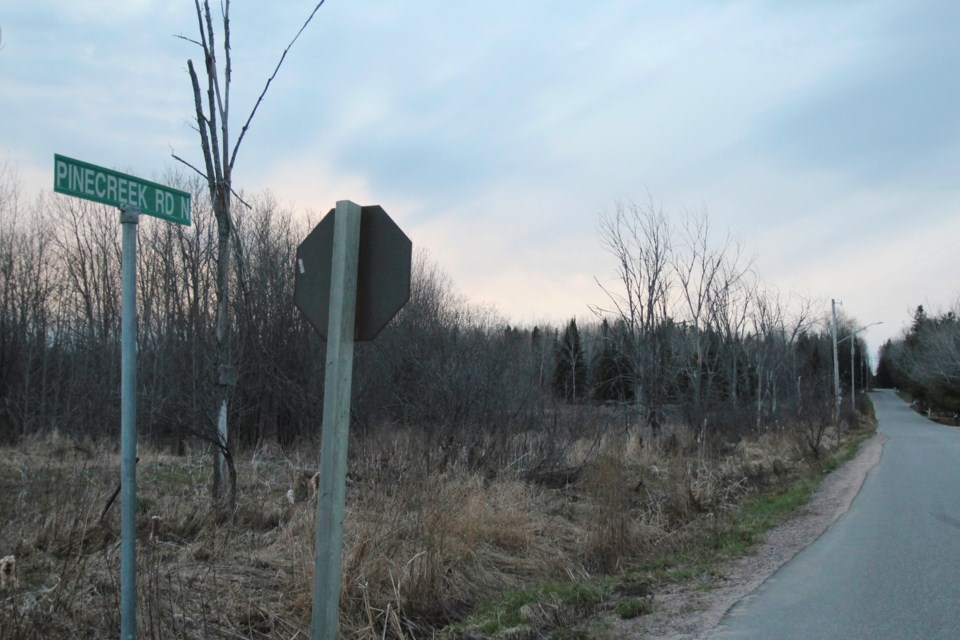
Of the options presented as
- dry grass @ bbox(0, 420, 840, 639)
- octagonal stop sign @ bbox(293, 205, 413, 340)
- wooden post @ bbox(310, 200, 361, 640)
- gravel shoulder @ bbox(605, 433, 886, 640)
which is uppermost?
octagonal stop sign @ bbox(293, 205, 413, 340)

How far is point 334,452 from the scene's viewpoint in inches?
170

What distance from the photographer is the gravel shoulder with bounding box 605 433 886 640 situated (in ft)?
20.0

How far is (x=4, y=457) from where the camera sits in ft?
51.1

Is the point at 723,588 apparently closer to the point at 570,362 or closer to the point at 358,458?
the point at 358,458

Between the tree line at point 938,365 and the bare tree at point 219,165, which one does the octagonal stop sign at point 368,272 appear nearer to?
the bare tree at point 219,165

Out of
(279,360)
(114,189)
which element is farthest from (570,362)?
(114,189)

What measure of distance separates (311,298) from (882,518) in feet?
33.4

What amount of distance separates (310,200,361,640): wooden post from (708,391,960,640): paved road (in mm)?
3051

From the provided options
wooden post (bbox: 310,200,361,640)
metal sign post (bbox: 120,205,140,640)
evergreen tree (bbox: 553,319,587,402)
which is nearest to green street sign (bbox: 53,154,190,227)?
metal sign post (bbox: 120,205,140,640)

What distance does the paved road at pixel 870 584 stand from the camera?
589cm

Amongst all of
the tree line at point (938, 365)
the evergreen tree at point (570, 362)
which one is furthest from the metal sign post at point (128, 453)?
the tree line at point (938, 365)

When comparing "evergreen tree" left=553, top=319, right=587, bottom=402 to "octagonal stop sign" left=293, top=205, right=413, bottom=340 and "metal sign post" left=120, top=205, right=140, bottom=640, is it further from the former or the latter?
"metal sign post" left=120, top=205, right=140, bottom=640

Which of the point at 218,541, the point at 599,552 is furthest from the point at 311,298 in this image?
the point at 599,552

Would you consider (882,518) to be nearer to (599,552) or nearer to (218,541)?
(599,552)
